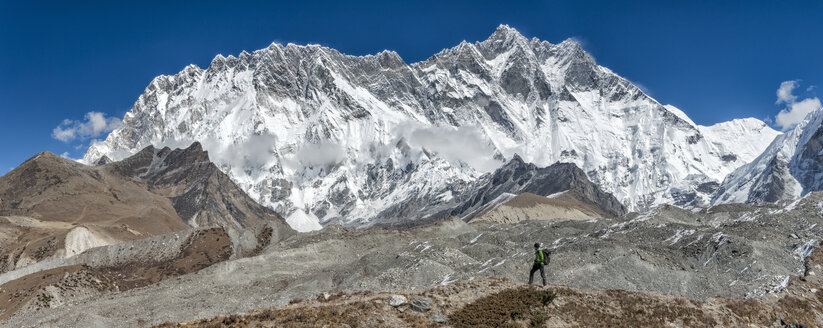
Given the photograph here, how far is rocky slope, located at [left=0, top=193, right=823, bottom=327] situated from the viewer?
27.5 m

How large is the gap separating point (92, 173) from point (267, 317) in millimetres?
199056

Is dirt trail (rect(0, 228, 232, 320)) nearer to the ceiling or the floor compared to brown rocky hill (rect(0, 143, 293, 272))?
nearer to the floor

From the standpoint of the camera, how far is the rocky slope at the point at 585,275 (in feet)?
90.2

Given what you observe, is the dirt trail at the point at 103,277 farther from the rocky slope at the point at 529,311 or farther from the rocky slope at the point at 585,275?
the rocky slope at the point at 529,311

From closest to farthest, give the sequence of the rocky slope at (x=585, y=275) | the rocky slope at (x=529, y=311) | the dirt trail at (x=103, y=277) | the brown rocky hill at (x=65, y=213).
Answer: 1. the rocky slope at (x=529, y=311)
2. the rocky slope at (x=585, y=275)
3. the dirt trail at (x=103, y=277)
4. the brown rocky hill at (x=65, y=213)

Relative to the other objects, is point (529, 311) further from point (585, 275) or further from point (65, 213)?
point (65, 213)

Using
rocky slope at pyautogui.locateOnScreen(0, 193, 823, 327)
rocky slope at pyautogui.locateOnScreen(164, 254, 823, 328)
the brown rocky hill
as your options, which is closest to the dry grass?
rocky slope at pyautogui.locateOnScreen(164, 254, 823, 328)

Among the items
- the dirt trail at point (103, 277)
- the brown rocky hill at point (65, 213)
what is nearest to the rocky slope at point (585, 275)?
the dirt trail at point (103, 277)

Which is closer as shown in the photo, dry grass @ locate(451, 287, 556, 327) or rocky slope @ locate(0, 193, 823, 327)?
dry grass @ locate(451, 287, 556, 327)

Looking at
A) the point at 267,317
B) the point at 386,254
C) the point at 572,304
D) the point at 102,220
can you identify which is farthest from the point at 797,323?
the point at 102,220

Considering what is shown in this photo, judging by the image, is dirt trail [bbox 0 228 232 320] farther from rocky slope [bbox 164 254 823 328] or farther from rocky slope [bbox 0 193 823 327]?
rocky slope [bbox 164 254 823 328]

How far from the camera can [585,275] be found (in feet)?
132

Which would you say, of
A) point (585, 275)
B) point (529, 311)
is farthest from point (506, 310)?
point (585, 275)

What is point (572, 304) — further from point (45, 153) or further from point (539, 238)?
point (45, 153)
